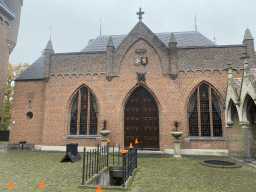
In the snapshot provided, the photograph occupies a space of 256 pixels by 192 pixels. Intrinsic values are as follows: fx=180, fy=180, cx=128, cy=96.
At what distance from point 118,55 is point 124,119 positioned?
4.80m

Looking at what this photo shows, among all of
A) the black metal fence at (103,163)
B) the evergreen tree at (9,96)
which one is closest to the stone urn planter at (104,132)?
the black metal fence at (103,163)

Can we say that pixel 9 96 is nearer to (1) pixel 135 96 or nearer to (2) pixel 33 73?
(2) pixel 33 73

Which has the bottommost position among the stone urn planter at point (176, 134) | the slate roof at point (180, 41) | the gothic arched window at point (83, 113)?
the stone urn planter at point (176, 134)

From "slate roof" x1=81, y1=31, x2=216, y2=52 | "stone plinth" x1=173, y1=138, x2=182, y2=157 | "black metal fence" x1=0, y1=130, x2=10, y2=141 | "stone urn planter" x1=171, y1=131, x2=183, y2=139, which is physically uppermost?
"slate roof" x1=81, y1=31, x2=216, y2=52

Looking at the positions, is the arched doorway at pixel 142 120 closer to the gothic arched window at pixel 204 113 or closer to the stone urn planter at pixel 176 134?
the stone urn planter at pixel 176 134

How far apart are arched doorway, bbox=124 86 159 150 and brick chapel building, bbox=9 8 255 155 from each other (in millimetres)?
68

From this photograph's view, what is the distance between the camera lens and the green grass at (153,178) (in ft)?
18.4

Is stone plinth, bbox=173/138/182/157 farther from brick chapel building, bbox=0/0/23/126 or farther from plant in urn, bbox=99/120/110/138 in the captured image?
brick chapel building, bbox=0/0/23/126

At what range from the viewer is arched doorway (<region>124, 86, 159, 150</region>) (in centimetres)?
1262

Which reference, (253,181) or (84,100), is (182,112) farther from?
(84,100)

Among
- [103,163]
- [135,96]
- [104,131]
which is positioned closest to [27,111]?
[104,131]

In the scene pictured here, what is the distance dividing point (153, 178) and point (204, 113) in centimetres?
748

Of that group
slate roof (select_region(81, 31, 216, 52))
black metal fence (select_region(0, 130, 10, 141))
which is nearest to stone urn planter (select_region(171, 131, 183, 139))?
slate roof (select_region(81, 31, 216, 52))

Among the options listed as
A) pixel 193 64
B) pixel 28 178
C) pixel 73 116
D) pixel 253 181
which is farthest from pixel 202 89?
pixel 28 178
